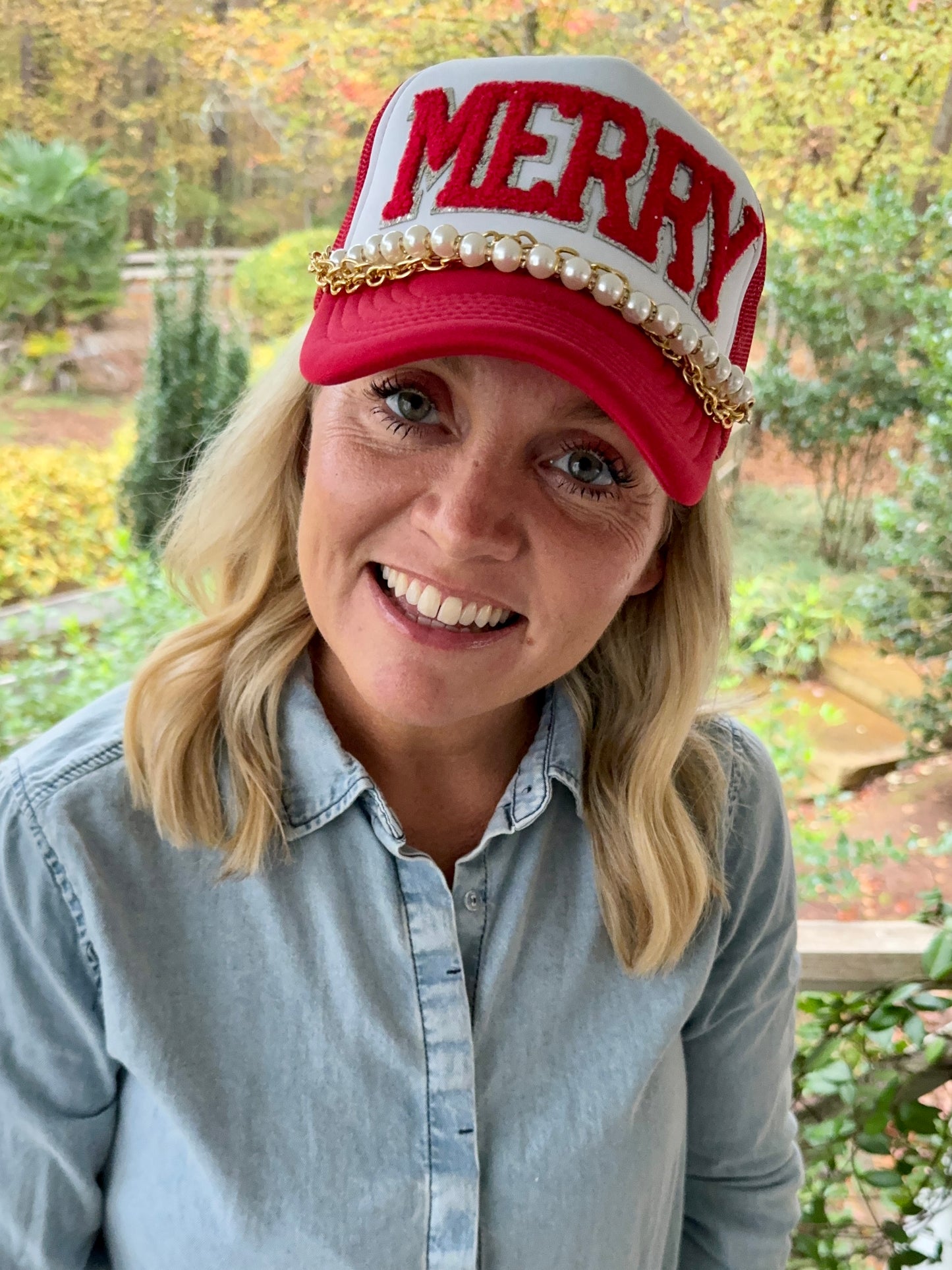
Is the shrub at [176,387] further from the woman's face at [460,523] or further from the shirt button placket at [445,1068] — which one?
the shirt button placket at [445,1068]

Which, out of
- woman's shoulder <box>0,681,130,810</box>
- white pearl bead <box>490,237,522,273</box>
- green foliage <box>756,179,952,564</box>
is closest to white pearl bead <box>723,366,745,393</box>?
white pearl bead <box>490,237,522,273</box>

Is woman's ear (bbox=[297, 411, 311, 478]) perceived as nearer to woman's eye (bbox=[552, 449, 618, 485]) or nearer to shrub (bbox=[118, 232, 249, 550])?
woman's eye (bbox=[552, 449, 618, 485])

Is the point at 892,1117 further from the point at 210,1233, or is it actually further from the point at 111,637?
the point at 111,637

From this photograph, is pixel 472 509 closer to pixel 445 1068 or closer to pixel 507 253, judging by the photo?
pixel 507 253

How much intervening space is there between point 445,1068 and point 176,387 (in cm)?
115

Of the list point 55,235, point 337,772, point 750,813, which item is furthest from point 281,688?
point 55,235

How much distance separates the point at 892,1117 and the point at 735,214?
1.49 m

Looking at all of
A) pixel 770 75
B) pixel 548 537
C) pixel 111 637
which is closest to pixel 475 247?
pixel 548 537

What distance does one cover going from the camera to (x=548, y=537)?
875 mm

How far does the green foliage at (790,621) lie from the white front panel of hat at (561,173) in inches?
62.4

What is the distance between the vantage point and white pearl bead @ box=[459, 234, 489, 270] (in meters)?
0.75

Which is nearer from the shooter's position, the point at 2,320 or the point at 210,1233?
the point at 210,1233

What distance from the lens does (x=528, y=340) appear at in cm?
75

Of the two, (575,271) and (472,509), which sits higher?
(575,271)
